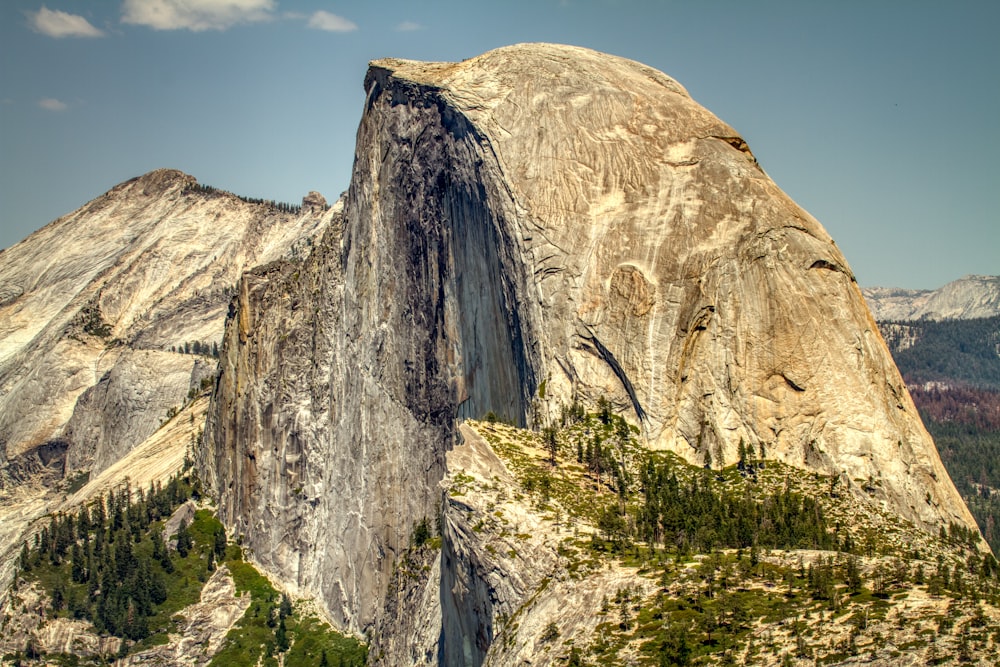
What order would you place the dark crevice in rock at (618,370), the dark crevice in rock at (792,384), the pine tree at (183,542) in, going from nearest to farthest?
1. the dark crevice in rock at (792,384)
2. the dark crevice in rock at (618,370)
3. the pine tree at (183,542)

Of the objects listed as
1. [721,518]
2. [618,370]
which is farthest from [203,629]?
[721,518]

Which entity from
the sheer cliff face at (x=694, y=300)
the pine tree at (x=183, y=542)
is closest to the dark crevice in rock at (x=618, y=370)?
the sheer cliff face at (x=694, y=300)

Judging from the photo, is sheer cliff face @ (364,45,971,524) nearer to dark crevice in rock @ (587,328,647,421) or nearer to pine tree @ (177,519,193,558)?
dark crevice in rock @ (587,328,647,421)

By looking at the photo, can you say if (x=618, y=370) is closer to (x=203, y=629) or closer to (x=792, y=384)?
(x=792, y=384)

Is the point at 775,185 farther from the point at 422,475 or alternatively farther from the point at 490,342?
the point at 422,475

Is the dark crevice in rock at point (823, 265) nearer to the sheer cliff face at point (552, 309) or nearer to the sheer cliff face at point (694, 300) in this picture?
the sheer cliff face at point (694, 300)

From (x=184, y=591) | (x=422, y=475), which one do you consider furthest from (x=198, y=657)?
(x=422, y=475)
